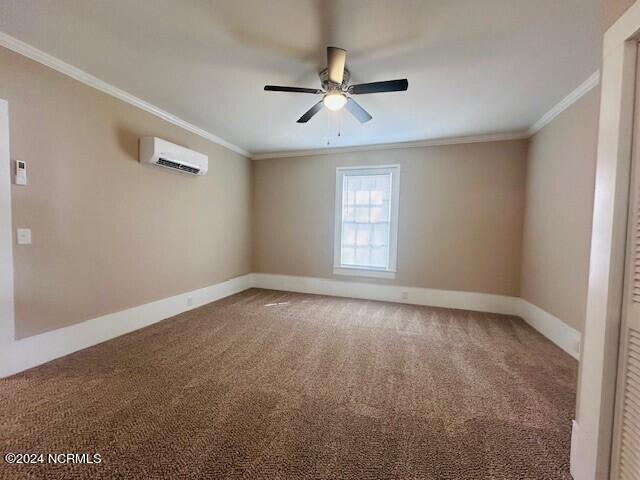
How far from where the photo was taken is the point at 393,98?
2.86 m

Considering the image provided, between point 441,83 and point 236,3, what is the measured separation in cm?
189

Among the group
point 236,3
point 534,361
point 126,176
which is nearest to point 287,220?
point 126,176

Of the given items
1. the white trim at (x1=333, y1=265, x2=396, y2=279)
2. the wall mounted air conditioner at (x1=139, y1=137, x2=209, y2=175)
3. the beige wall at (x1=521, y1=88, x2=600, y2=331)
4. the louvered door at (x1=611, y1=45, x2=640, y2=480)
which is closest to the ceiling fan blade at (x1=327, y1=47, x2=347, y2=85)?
the louvered door at (x1=611, y1=45, x2=640, y2=480)

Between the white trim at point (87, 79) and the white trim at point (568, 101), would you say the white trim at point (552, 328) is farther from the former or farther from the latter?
the white trim at point (87, 79)

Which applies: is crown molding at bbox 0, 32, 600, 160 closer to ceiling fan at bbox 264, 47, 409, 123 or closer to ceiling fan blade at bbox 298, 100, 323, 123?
ceiling fan at bbox 264, 47, 409, 123

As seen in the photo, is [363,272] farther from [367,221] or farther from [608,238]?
[608,238]

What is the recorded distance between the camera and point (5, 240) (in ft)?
6.91

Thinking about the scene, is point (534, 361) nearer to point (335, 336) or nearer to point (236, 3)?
point (335, 336)

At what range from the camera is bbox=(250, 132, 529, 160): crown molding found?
12.7ft

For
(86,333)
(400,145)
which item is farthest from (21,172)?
(400,145)

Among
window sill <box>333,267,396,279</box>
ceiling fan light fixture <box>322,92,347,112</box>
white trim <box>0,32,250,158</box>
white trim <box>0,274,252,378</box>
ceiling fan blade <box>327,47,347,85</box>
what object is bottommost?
white trim <box>0,274,252,378</box>

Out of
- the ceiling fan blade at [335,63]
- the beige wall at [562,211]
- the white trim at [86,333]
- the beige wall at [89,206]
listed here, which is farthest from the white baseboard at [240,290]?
the ceiling fan blade at [335,63]

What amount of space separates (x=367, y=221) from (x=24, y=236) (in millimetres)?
4127

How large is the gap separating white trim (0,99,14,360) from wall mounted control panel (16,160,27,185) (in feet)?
0.16
